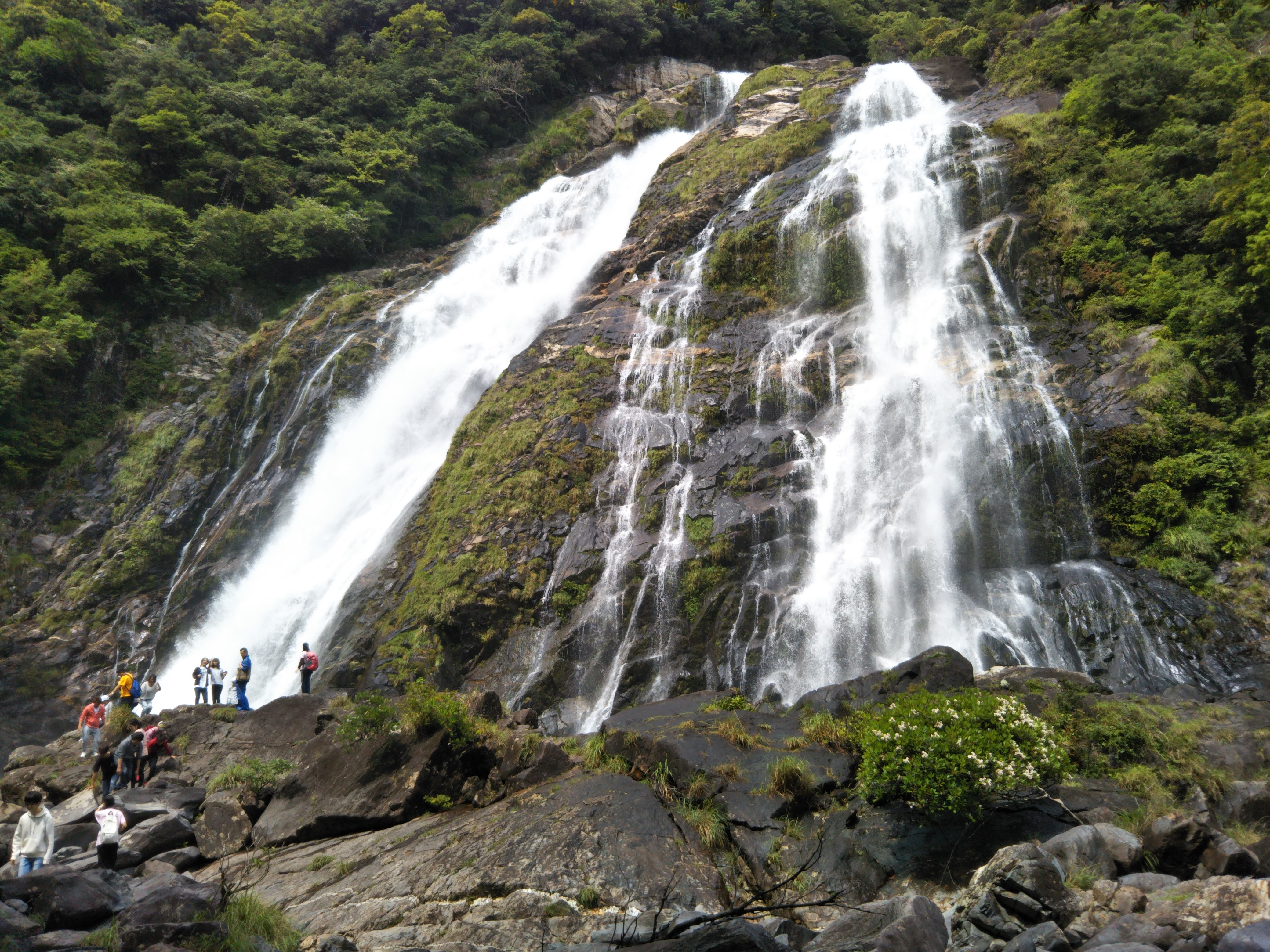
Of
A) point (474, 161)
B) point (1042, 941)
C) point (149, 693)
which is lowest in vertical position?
point (1042, 941)

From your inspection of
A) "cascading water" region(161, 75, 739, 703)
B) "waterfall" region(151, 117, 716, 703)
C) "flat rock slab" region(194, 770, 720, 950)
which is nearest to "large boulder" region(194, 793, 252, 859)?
"flat rock slab" region(194, 770, 720, 950)

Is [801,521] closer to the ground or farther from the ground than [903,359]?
closer to the ground

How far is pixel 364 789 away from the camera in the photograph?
920 centimetres

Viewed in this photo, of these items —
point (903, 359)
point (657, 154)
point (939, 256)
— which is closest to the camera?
point (903, 359)

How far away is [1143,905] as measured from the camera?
17.0 ft

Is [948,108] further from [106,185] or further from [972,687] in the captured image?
[106,185]

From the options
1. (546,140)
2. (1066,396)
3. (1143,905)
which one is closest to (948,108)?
(1066,396)

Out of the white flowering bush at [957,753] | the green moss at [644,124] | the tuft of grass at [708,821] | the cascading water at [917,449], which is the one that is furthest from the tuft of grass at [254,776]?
the green moss at [644,124]

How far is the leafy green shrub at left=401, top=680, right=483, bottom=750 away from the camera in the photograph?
30.3 ft

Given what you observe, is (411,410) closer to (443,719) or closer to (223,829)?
(223,829)

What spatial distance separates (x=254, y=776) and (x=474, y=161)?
1421 inches

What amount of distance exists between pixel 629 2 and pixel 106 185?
28494mm

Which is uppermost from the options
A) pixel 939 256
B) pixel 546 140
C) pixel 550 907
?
pixel 546 140

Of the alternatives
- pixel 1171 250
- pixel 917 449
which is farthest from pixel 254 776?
pixel 1171 250
